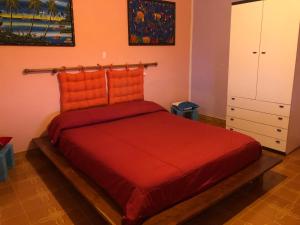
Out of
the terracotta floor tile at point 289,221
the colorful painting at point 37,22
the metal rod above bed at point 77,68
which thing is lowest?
the terracotta floor tile at point 289,221

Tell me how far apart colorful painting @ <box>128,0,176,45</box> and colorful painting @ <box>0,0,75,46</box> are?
0.93 metres

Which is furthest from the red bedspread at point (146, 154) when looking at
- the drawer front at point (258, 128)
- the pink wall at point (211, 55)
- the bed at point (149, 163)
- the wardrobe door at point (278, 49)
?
the pink wall at point (211, 55)

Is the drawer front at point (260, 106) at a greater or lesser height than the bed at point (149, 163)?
greater

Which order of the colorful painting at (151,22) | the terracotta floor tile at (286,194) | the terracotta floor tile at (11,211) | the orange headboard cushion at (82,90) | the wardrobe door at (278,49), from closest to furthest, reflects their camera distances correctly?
the terracotta floor tile at (11,211)
the terracotta floor tile at (286,194)
the wardrobe door at (278,49)
the orange headboard cushion at (82,90)
the colorful painting at (151,22)

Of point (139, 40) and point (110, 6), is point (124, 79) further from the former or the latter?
point (110, 6)

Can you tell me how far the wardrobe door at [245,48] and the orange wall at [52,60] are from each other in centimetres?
122

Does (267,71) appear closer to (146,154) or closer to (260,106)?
(260,106)

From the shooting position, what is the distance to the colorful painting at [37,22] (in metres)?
2.78

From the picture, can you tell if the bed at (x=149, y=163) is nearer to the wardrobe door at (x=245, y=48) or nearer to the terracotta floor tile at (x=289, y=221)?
the terracotta floor tile at (x=289, y=221)

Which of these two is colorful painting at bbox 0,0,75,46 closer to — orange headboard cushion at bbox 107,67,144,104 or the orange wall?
the orange wall

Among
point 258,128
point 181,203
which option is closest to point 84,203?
point 181,203

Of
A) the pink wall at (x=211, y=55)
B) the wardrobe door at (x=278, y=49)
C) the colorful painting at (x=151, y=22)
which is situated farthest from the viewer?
the pink wall at (x=211, y=55)

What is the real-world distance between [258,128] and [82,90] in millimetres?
2369

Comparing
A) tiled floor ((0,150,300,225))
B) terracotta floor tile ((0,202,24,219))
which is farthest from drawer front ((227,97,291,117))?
terracotta floor tile ((0,202,24,219))
